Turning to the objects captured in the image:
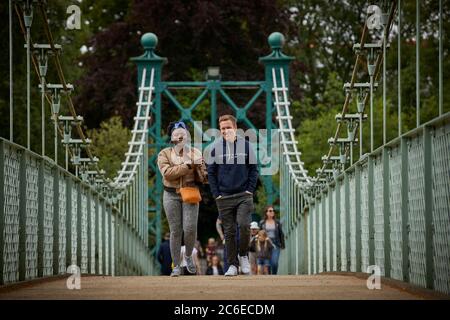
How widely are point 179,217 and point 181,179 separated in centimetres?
46

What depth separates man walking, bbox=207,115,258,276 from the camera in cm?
1356

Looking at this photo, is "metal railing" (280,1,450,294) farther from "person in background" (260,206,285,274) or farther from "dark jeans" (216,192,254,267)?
"person in background" (260,206,285,274)

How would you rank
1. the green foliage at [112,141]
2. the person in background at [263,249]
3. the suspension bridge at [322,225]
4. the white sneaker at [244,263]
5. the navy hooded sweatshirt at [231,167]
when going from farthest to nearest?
the green foliage at [112,141] → the person in background at [263,249] → the white sneaker at [244,263] → the navy hooded sweatshirt at [231,167] → the suspension bridge at [322,225]

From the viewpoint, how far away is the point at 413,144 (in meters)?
9.80

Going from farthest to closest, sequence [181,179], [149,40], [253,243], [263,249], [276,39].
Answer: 1. [149,40]
2. [276,39]
3. [263,249]
4. [253,243]
5. [181,179]

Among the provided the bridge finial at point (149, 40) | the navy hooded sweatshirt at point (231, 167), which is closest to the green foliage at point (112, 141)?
the bridge finial at point (149, 40)

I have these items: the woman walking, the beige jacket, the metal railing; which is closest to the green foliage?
the metal railing

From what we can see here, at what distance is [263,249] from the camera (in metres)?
23.9

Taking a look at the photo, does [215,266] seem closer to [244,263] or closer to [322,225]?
[322,225]

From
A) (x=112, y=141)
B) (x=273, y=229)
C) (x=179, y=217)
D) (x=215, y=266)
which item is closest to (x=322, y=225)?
(x=179, y=217)

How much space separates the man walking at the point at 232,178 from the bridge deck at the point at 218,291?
7.09ft

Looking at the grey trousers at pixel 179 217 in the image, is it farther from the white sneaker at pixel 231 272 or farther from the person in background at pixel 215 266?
the person in background at pixel 215 266

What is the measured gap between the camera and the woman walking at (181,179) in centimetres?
1386
